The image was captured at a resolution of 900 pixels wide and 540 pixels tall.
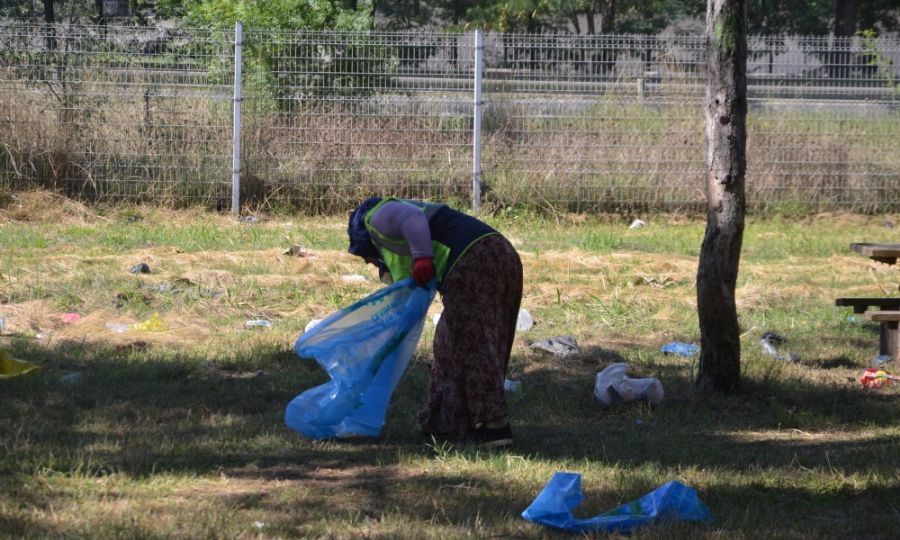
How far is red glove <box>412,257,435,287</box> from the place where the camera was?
505 centimetres

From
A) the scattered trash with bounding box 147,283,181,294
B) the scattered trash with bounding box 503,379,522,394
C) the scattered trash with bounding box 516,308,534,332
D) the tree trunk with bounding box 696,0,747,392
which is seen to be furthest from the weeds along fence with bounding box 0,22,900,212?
the tree trunk with bounding box 696,0,747,392

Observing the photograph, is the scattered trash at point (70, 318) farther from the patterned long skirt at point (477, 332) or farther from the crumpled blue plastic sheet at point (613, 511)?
the crumpled blue plastic sheet at point (613, 511)

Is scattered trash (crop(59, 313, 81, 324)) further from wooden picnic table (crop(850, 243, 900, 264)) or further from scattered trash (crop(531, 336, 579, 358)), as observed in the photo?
wooden picnic table (crop(850, 243, 900, 264))

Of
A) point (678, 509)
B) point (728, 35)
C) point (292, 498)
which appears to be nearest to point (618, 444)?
point (678, 509)

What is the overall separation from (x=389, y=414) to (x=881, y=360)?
3566 mm

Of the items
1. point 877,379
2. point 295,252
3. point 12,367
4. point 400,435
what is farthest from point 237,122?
point 877,379

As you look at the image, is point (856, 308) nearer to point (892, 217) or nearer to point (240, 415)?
point (240, 415)

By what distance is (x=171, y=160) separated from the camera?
13555 mm

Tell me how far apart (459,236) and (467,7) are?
104ft

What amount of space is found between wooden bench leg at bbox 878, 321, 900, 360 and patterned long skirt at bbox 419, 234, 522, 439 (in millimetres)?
3427

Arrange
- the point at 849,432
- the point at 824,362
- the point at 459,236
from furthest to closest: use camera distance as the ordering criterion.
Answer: the point at 824,362, the point at 849,432, the point at 459,236

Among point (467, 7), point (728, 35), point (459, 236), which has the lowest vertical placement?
point (459, 236)

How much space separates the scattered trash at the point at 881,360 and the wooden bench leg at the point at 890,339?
0.08 feet

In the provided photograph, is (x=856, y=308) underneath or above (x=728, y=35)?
underneath
